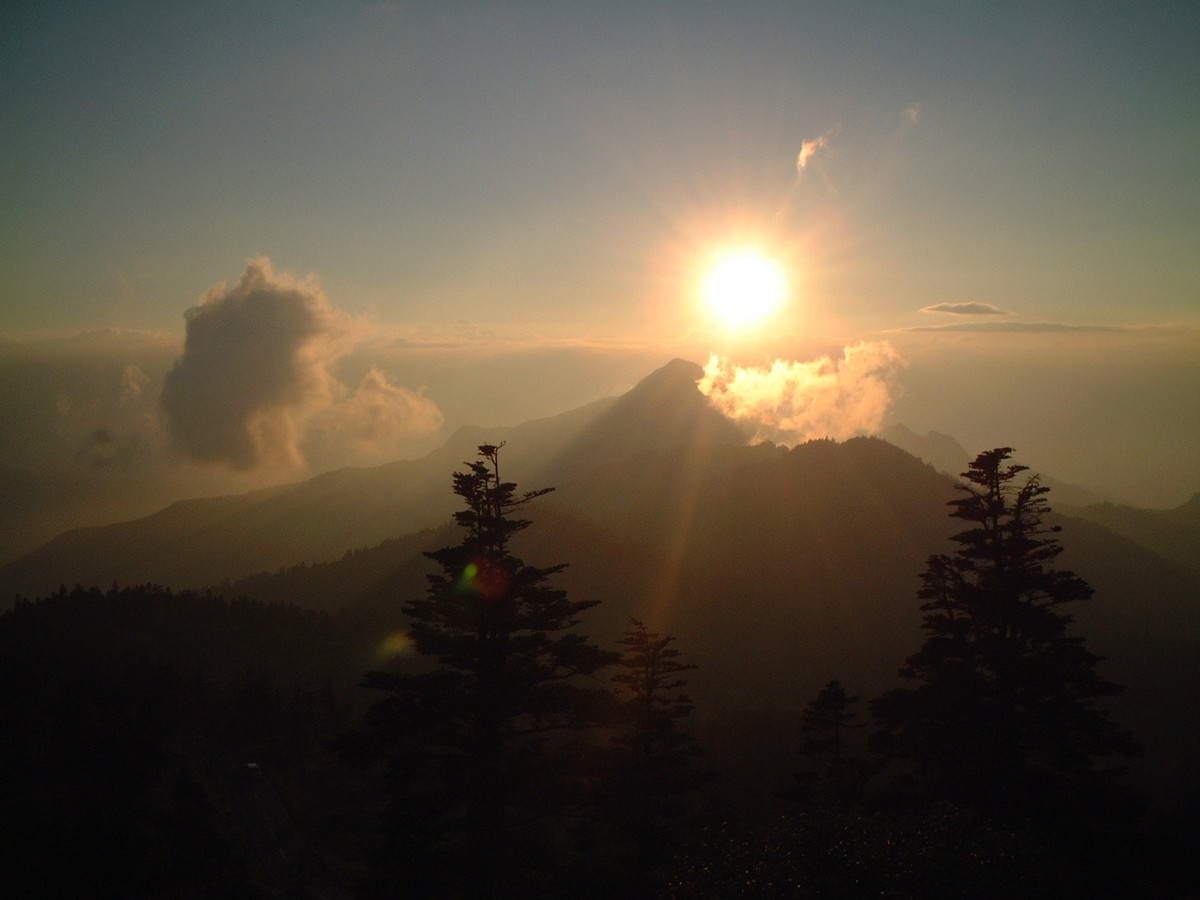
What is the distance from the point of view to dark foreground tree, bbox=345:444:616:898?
2178 centimetres

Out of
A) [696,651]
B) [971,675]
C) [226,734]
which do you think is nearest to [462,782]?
[971,675]

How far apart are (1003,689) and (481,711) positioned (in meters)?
16.9

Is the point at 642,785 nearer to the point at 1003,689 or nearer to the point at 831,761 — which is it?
the point at 831,761

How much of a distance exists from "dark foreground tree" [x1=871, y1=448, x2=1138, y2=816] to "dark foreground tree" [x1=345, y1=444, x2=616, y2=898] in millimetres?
11679

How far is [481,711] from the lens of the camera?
872 inches

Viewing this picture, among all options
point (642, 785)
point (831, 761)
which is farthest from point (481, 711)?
point (831, 761)

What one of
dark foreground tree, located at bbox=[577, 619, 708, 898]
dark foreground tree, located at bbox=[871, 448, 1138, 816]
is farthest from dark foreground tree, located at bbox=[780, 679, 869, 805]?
dark foreground tree, located at bbox=[871, 448, 1138, 816]

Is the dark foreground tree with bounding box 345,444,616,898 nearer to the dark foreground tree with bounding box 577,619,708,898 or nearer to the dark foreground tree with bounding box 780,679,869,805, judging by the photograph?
the dark foreground tree with bounding box 577,619,708,898

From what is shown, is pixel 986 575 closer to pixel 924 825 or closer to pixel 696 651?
pixel 924 825

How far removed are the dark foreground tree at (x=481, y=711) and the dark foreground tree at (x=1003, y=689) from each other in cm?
1168

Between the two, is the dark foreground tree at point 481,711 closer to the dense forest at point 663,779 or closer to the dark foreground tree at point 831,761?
the dense forest at point 663,779

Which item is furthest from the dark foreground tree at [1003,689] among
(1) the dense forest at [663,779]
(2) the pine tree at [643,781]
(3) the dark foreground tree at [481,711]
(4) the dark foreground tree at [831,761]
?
(3) the dark foreground tree at [481,711]

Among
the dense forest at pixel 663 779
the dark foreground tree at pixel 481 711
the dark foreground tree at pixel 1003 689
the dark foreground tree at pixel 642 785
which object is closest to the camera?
the dense forest at pixel 663 779

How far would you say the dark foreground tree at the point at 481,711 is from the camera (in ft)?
71.5
